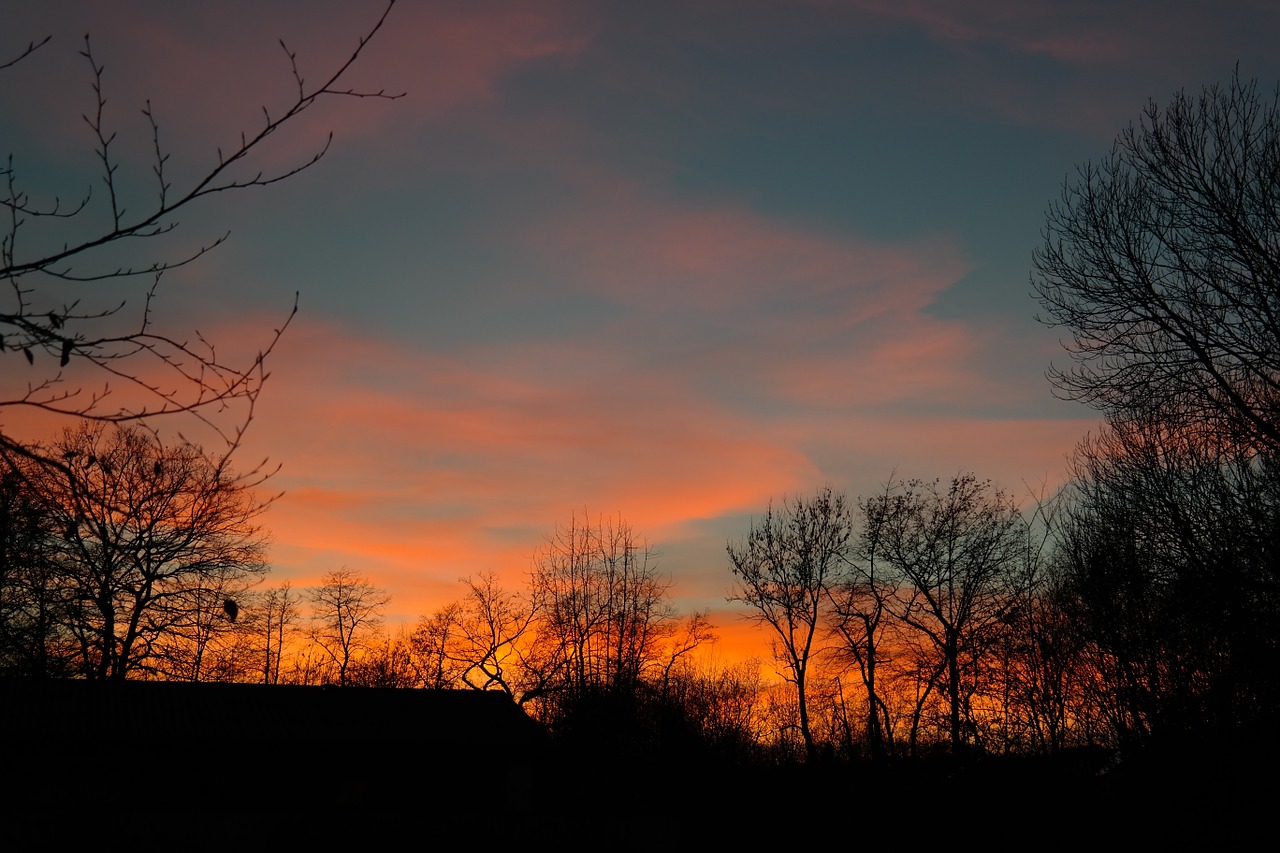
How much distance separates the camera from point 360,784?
3097cm

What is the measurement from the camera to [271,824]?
69.4ft

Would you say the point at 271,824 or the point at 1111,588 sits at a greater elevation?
the point at 1111,588

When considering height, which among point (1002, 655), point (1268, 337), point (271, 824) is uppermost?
point (1268, 337)

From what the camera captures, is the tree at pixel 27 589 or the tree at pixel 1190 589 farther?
the tree at pixel 1190 589

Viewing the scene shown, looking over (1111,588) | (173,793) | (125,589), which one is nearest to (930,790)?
(1111,588)

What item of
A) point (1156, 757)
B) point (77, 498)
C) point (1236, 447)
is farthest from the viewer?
point (1156, 757)

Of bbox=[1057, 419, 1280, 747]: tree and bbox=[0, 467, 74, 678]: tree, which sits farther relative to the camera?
bbox=[1057, 419, 1280, 747]: tree

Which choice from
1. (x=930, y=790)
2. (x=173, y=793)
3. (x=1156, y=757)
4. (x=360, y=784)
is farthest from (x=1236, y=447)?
(x=173, y=793)

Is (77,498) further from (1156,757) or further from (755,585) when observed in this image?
(755,585)

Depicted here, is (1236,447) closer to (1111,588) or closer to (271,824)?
(1111,588)

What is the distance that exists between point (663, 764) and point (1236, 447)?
1132 inches

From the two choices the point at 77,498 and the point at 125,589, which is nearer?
the point at 77,498

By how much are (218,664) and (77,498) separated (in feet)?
110

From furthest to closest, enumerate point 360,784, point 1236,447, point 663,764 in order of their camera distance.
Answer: point 663,764
point 360,784
point 1236,447
